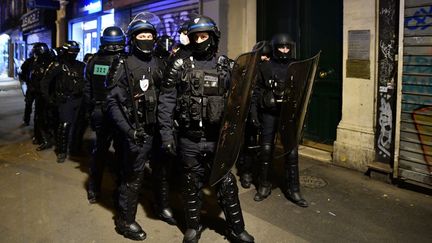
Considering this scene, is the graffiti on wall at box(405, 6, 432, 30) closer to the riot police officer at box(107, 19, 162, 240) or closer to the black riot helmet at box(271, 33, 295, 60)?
the black riot helmet at box(271, 33, 295, 60)

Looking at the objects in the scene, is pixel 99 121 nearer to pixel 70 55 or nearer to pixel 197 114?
pixel 197 114

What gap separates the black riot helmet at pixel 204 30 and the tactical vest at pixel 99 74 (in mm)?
1673

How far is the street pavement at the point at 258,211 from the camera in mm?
3709

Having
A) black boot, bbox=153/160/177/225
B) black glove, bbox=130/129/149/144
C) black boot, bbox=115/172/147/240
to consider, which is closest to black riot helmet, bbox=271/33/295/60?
black boot, bbox=153/160/177/225

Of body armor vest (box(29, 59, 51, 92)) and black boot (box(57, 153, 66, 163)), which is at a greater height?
body armor vest (box(29, 59, 51, 92))

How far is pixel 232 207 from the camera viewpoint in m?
3.38

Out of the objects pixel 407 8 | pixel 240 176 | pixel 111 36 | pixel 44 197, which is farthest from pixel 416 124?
pixel 44 197

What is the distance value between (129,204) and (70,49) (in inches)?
146

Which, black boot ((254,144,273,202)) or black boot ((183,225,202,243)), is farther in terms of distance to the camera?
black boot ((254,144,273,202))

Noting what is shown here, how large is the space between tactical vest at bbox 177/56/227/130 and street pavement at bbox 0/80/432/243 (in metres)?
1.19

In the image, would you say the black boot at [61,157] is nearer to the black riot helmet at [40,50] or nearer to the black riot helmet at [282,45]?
the black riot helmet at [40,50]

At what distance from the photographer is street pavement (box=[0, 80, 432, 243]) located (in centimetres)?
371

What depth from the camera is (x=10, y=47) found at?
100 ft

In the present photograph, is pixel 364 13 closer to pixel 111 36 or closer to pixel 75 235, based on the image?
pixel 111 36
